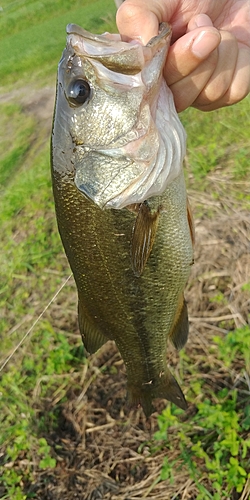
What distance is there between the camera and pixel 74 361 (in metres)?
2.50

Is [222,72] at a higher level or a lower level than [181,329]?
higher

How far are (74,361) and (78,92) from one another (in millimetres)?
1748

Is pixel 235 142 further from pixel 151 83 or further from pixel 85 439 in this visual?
pixel 151 83

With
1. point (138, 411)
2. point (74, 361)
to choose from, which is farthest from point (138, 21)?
point (74, 361)

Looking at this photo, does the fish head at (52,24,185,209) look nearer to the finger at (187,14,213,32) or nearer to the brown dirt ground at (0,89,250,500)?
the finger at (187,14,213,32)

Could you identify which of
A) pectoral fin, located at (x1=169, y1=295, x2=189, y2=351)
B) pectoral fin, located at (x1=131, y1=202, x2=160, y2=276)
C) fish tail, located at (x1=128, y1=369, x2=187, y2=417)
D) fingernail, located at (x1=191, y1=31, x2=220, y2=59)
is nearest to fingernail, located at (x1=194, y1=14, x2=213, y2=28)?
fingernail, located at (x1=191, y1=31, x2=220, y2=59)

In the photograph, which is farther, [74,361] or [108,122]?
[74,361]

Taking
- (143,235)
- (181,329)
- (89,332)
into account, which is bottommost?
(181,329)

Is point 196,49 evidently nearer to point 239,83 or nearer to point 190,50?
point 190,50

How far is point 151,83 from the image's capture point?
0.98 m

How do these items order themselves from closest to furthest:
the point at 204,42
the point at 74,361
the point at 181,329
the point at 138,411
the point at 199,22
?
the point at 204,42, the point at 199,22, the point at 181,329, the point at 138,411, the point at 74,361

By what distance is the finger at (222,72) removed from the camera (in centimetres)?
123

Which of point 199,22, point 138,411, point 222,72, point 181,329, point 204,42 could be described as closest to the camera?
point 204,42

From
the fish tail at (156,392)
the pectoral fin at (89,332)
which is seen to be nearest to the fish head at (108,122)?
the pectoral fin at (89,332)
